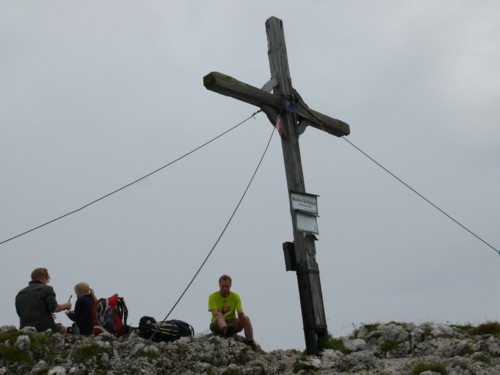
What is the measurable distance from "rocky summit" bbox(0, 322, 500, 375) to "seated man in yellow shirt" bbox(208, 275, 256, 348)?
18 cm

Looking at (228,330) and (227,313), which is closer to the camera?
(228,330)

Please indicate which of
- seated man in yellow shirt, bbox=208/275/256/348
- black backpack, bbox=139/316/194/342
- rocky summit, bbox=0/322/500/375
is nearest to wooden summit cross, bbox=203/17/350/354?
rocky summit, bbox=0/322/500/375

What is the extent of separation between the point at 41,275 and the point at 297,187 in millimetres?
4201

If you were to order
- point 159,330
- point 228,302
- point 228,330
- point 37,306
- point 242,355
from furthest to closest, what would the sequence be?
point 228,302, point 228,330, point 159,330, point 37,306, point 242,355

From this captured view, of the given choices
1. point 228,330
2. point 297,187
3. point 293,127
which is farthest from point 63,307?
point 293,127

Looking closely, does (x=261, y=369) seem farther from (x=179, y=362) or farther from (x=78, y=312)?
(x=78, y=312)

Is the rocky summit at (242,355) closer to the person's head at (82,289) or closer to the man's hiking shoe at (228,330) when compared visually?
the man's hiking shoe at (228,330)

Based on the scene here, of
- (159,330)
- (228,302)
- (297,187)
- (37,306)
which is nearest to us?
(37,306)

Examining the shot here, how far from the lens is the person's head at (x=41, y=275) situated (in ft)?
39.6

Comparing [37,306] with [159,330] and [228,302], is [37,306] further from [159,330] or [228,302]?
[228,302]

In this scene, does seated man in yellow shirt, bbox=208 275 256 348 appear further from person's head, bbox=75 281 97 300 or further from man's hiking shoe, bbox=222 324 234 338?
person's head, bbox=75 281 97 300

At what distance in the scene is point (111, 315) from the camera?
40.3ft

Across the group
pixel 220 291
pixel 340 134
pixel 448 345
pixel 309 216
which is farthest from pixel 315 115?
pixel 448 345

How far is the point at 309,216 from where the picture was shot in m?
12.5
